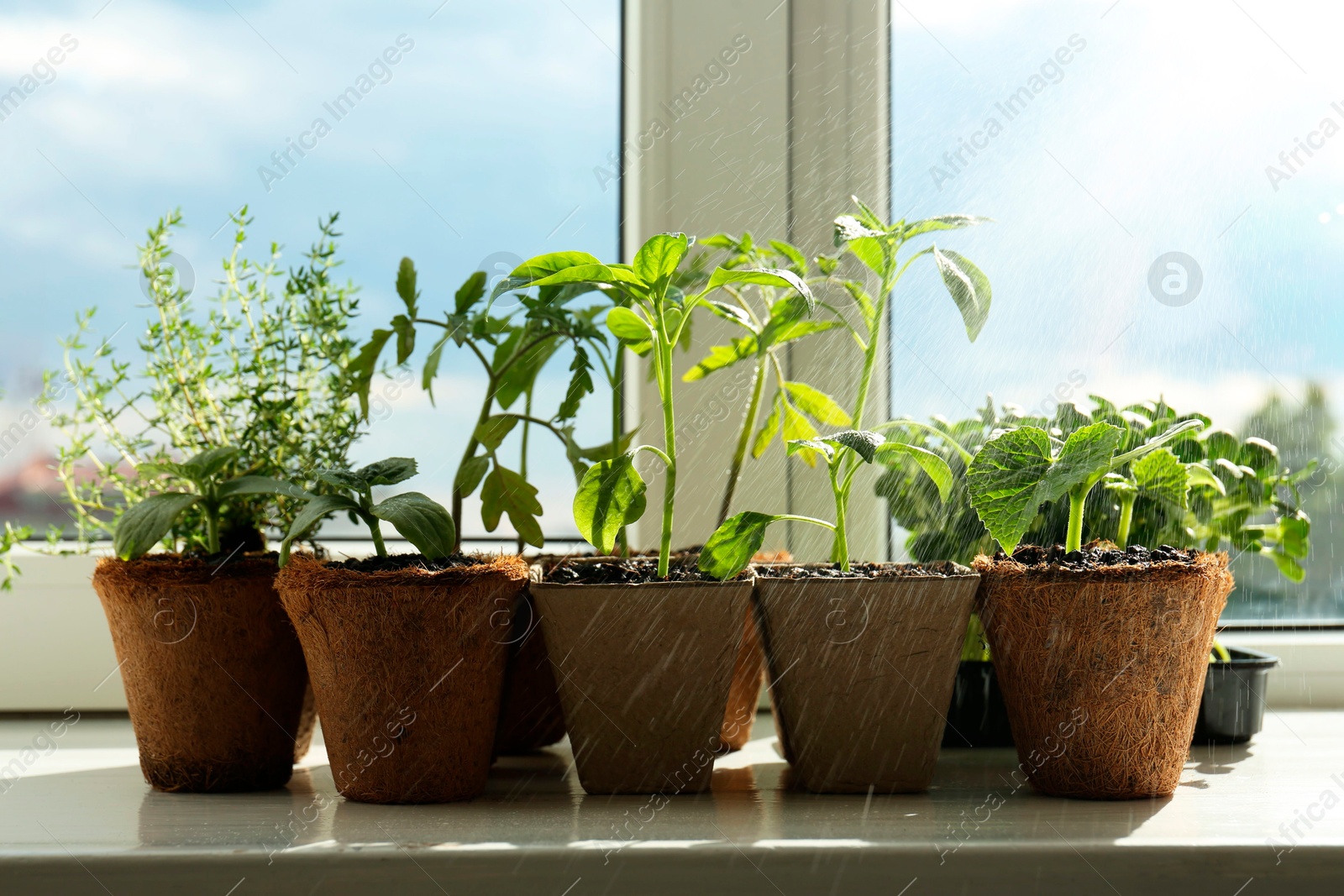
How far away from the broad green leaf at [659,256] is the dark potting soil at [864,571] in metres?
0.26

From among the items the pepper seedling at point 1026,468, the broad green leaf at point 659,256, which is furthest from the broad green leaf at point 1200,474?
the broad green leaf at point 659,256

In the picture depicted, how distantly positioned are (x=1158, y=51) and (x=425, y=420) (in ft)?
3.13

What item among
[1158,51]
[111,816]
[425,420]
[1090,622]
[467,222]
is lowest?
[111,816]

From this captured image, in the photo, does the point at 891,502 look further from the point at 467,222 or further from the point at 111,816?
the point at 111,816

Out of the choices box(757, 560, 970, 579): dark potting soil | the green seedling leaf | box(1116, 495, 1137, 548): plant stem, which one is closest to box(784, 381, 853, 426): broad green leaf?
the green seedling leaf

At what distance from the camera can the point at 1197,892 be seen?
1.93 ft

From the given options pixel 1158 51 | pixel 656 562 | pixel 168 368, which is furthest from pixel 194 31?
pixel 1158 51

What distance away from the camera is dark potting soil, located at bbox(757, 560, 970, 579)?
0.73 m

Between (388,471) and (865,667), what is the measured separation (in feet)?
1.37

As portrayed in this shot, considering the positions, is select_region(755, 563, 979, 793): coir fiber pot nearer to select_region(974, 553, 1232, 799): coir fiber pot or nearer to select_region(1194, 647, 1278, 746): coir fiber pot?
select_region(974, 553, 1232, 799): coir fiber pot

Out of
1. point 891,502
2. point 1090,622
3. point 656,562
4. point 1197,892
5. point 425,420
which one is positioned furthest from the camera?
point 425,420

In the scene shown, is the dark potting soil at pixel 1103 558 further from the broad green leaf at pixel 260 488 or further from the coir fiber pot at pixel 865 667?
the broad green leaf at pixel 260 488

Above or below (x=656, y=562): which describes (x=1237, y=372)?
above

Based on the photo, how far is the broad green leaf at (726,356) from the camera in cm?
86
